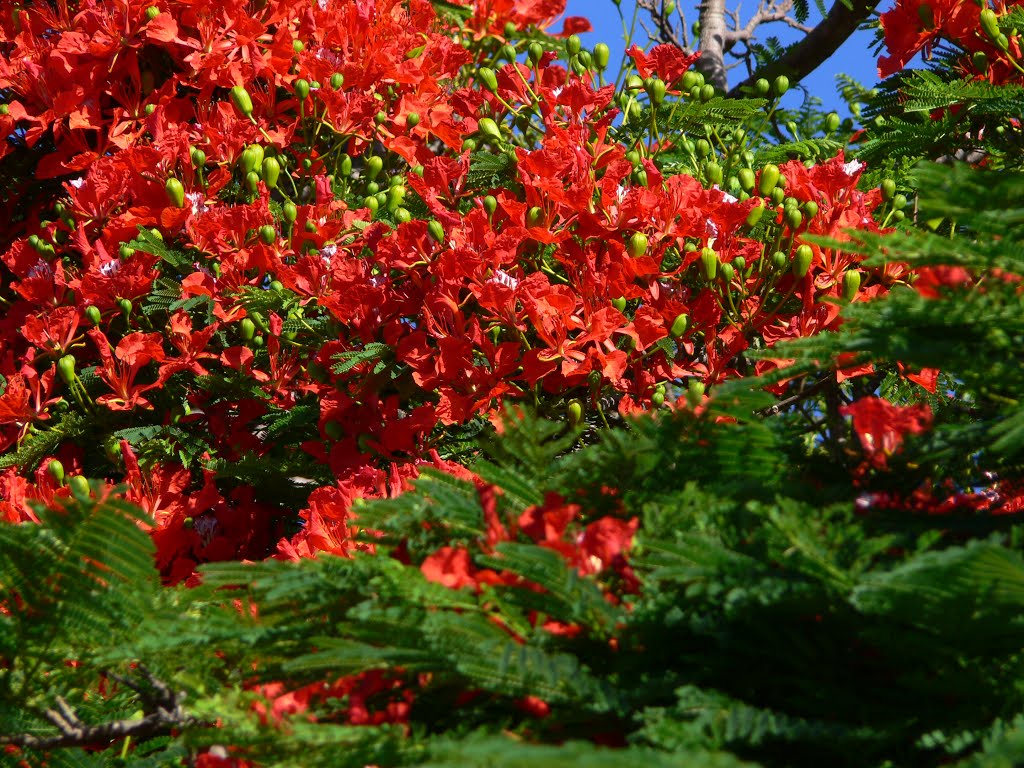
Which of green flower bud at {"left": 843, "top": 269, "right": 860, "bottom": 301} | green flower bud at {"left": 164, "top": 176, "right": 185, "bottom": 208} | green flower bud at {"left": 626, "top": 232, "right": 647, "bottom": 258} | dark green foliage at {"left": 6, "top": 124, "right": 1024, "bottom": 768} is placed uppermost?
green flower bud at {"left": 164, "top": 176, "right": 185, "bottom": 208}

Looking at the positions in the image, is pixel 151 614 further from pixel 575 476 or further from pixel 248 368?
pixel 248 368

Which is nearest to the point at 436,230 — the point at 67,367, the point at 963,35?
the point at 67,367

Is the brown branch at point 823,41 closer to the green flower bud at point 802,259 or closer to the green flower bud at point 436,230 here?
the green flower bud at point 802,259

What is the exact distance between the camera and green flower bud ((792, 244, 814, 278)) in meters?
2.49

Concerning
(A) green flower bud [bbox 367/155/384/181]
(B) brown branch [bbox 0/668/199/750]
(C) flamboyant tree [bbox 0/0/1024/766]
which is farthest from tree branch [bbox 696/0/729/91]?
(B) brown branch [bbox 0/668/199/750]

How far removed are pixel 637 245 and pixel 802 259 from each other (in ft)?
1.20

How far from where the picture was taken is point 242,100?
314cm

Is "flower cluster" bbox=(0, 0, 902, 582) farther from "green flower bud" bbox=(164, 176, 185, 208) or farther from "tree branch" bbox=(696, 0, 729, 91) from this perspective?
"tree branch" bbox=(696, 0, 729, 91)

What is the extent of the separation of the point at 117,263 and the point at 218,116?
52 cm

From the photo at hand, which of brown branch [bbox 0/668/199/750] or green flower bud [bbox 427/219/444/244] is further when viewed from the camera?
green flower bud [bbox 427/219/444/244]

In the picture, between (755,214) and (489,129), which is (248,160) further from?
(755,214)

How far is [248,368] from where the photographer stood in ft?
9.70

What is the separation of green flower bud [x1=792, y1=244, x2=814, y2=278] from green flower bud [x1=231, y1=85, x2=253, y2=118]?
62.8 inches

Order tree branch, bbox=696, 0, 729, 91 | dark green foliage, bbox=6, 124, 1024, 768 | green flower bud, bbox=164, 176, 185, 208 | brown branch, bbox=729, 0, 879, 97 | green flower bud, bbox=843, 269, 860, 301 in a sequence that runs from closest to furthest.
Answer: dark green foliage, bbox=6, 124, 1024, 768 < green flower bud, bbox=843, 269, 860, 301 < green flower bud, bbox=164, 176, 185, 208 < brown branch, bbox=729, 0, 879, 97 < tree branch, bbox=696, 0, 729, 91
